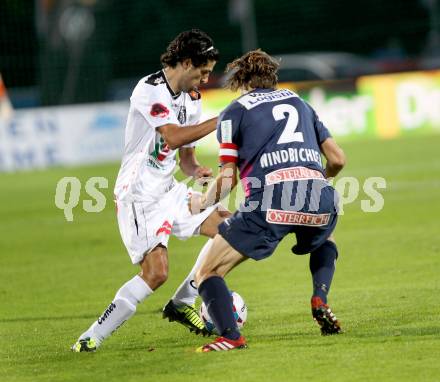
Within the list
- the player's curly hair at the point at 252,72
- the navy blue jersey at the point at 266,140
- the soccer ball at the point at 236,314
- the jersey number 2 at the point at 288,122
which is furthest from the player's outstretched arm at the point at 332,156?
the soccer ball at the point at 236,314

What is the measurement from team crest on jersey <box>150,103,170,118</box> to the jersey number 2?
3.19 feet

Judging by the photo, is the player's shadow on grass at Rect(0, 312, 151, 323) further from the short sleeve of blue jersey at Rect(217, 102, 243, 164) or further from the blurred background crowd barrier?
the blurred background crowd barrier

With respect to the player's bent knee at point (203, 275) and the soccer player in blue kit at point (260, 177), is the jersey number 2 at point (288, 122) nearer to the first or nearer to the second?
the soccer player in blue kit at point (260, 177)

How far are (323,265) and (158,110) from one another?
1634mm

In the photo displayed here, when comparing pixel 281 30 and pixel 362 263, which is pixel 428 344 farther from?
pixel 281 30

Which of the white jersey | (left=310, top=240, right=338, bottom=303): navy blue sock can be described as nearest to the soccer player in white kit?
the white jersey

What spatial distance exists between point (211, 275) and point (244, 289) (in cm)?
330

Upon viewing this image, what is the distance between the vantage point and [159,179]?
8.40 meters

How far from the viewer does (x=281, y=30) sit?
134ft

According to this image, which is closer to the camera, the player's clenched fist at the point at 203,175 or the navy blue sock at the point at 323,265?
the navy blue sock at the point at 323,265

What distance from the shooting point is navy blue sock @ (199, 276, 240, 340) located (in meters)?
7.37

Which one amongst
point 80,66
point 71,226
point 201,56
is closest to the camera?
point 201,56

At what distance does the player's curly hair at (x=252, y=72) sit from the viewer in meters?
7.48

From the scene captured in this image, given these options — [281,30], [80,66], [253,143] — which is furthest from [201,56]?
[281,30]
